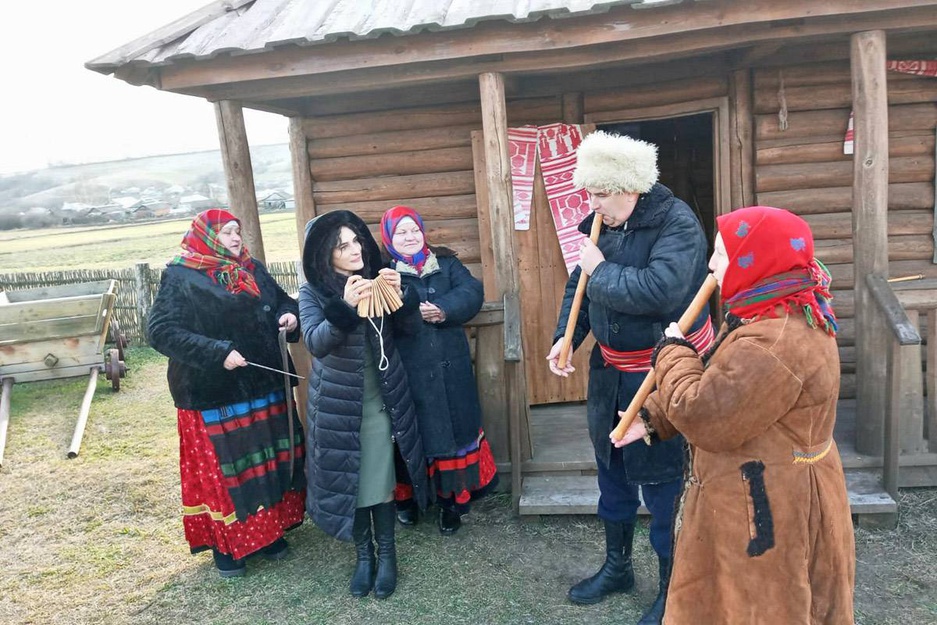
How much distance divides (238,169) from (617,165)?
9.08 ft

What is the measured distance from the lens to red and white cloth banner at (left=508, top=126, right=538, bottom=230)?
209 inches

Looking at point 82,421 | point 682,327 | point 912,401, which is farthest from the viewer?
point 82,421

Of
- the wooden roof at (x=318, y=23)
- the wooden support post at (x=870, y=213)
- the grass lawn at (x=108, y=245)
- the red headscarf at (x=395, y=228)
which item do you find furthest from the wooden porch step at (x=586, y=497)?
the grass lawn at (x=108, y=245)

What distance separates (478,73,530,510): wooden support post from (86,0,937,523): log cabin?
0.01 meters

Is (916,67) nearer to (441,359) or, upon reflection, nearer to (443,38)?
(443,38)

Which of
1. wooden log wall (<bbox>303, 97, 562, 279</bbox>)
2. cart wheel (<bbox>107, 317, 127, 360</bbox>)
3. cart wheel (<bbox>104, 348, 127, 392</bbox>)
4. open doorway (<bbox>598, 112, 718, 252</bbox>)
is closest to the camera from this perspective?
A: wooden log wall (<bbox>303, 97, 562, 279</bbox>)

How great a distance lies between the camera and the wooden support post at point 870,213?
12.5ft

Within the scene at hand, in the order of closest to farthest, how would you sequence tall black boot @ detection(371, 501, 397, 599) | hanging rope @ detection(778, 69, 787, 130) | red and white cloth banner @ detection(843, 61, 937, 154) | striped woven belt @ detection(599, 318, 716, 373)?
1. striped woven belt @ detection(599, 318, 716, 373)
2. tall black boot @ detection(371, 501, 397, 599)
3. red and white cloth banner @ detection(843, 61, 937, 154)
4. hanging rope @ detection(778, 69, 787, 130)

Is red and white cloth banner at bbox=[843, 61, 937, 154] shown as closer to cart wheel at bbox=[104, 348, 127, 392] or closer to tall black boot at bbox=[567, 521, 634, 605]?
tall black boot at bbox=[567, 521, 634, 605]

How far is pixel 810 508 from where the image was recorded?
6.55 ft

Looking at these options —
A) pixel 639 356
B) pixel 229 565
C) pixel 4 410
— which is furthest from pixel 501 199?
pixel 4 410

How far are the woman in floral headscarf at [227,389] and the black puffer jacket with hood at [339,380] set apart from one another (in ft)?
1.36

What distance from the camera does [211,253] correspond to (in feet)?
11.6

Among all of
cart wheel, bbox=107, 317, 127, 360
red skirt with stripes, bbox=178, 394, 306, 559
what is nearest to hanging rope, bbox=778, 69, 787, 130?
red skirt with stripes, bbox=178, 394, 306, 559
